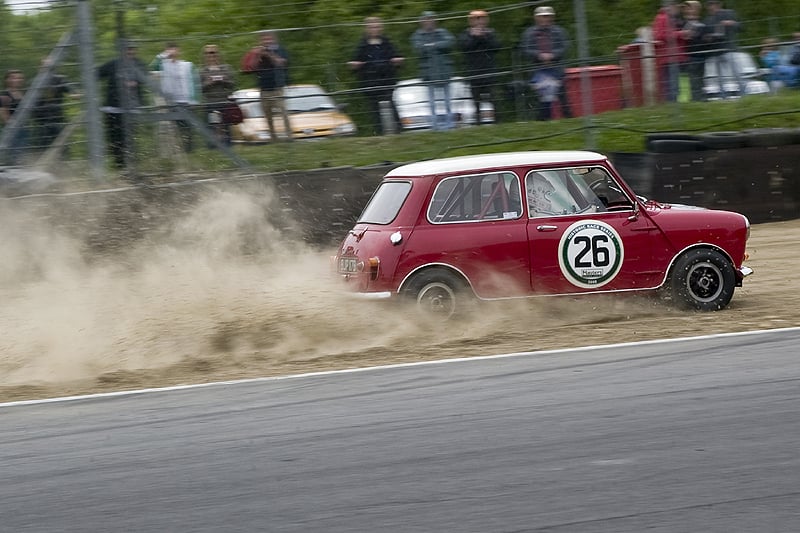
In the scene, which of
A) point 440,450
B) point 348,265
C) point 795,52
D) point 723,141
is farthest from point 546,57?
point 440,450

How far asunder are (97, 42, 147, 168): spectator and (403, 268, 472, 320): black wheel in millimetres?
4872

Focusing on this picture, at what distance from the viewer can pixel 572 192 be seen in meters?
9.38

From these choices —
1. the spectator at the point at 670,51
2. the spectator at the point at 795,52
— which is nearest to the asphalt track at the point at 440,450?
the spectator at the point at 670,51

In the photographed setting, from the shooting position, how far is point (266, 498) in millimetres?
5020

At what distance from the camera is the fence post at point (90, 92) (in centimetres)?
1227

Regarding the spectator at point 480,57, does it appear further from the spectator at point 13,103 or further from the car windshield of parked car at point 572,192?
the spectator at point 13,103

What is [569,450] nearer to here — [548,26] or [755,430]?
[755,430]

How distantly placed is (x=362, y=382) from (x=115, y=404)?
5.23ft

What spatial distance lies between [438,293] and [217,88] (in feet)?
16.7

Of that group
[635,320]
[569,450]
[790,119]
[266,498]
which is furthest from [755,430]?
[790,119]

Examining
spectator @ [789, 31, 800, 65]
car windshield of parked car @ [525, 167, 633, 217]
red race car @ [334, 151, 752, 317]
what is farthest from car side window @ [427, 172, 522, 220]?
spectator @ [789, 31, 800, 65]

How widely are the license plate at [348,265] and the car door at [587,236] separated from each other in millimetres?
1464

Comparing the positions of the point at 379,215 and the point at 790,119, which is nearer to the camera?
the point at 379,215

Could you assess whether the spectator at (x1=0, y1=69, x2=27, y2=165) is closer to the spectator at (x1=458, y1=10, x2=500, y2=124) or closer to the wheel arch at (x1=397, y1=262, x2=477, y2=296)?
the spectator at (x1=458, y1=10, x2=500, y2=124)
